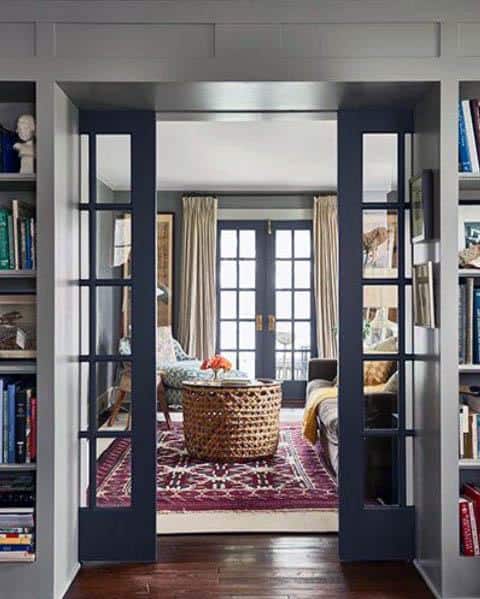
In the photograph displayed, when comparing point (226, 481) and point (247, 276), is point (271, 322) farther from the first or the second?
point (226, 481)

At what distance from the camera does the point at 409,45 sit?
10.3ft

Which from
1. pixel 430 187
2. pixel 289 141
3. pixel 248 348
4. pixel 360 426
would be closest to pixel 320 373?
pixel 248 348

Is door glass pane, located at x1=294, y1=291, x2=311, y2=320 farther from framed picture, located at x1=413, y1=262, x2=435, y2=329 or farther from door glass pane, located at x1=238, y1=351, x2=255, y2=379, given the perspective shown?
framed picture, located at x1=413, y1=262, x2=435, y2=329

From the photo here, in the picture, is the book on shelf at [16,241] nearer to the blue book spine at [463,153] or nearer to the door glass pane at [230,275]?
the blue book spine at [463,153]

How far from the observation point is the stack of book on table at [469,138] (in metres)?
3.21

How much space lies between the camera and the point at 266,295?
9.27 metres

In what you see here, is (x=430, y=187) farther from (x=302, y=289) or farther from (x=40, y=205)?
(x=302, y=289)

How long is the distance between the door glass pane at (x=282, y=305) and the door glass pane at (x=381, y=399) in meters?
5.62

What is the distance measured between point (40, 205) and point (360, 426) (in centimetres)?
185

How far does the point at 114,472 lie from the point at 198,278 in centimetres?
565

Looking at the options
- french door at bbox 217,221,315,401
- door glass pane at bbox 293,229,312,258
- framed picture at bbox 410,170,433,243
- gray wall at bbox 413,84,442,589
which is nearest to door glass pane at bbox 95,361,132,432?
gray wall at bbox 413,84,442,589

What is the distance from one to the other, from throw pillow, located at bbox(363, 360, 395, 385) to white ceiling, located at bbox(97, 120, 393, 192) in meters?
0.92

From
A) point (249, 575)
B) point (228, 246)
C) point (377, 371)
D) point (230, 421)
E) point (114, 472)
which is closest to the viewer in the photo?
point (249, 575)

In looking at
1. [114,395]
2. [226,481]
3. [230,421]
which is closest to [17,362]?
[114,395]
